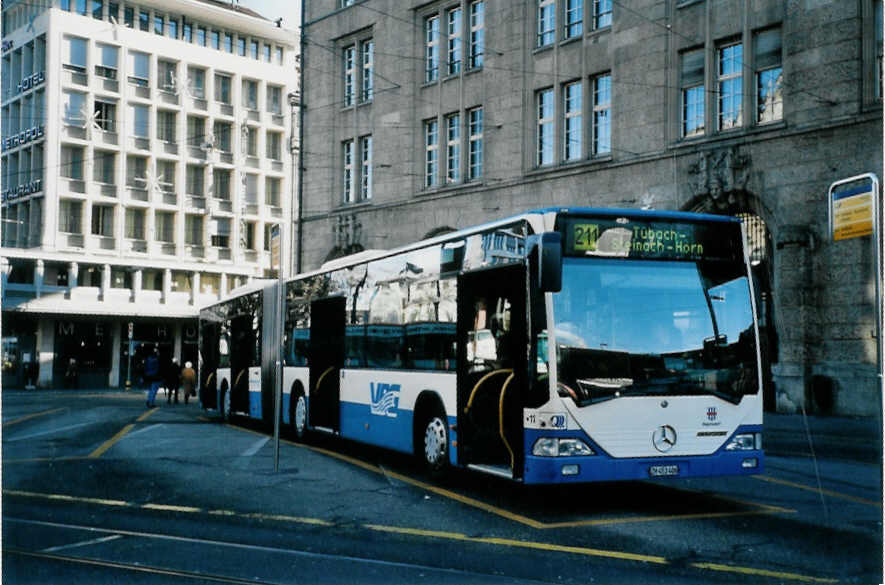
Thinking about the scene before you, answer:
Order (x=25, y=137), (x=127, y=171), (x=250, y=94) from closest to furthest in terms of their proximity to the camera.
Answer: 1. (x=25, y=137)
2. (x=127, y=171)
3. (x=250, y=94)

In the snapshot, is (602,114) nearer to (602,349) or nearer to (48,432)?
(48,432)

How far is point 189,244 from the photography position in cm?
6444

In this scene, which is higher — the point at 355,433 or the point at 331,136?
the point at 331,136

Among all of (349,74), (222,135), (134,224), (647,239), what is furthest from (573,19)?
(222,135)

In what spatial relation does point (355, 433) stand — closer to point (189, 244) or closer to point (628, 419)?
point (628, 419)

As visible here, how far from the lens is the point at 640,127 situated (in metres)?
28.7

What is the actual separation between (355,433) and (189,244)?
50908 millimetres

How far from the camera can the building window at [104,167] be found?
59.9 meters

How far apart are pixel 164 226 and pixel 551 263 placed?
56.6 m

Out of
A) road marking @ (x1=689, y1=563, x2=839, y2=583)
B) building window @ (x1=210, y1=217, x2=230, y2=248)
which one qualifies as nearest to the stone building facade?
road marking @ (x1=689, y1=563, x2=839, y2=583)

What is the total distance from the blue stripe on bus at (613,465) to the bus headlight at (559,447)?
0.12 ft

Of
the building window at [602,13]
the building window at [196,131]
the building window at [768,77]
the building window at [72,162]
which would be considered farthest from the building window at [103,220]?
the building window at [768,77]

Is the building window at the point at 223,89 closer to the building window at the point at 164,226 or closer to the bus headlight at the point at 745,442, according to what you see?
the building window at the point at 164,226

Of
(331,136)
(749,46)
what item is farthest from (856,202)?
(331,136)
